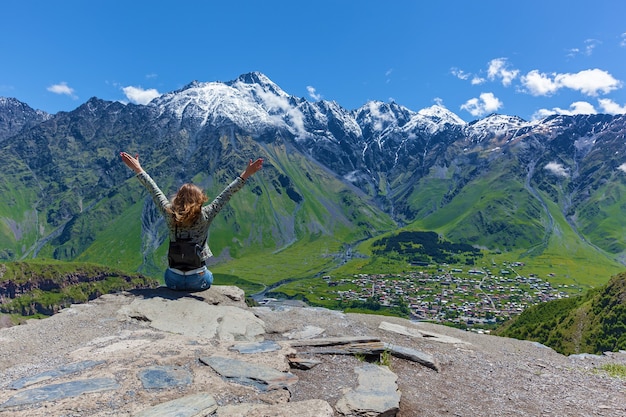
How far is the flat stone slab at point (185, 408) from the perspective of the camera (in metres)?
6.73

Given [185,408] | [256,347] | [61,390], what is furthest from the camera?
[256,347]

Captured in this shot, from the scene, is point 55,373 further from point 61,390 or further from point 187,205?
point 187,205

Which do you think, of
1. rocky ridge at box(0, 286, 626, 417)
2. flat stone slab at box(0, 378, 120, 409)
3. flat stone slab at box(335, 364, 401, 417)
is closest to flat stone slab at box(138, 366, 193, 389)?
rocky ridge at box(0, 286, 626, 417)

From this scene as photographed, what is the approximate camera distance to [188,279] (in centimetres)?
1403

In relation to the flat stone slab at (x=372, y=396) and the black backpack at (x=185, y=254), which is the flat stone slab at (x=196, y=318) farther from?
the flat stone slab at (x=372, y=396)

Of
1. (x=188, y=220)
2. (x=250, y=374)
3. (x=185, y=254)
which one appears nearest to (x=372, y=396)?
(x=250, y=374)

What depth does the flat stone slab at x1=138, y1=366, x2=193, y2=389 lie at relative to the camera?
786 centimetres

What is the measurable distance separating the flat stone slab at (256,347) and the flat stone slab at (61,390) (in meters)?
3.28

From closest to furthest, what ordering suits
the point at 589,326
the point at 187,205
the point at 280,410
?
the point at 280,410 < the point at 187,205 < the point at 589,326

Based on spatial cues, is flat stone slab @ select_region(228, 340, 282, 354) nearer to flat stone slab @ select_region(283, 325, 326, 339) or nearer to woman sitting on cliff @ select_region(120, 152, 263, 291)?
flat stone slab @ select_region(283, 325, 326, 339)

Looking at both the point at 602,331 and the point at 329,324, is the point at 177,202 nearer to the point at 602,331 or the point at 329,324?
the point at 329,324

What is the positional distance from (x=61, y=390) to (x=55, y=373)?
1.23 metres

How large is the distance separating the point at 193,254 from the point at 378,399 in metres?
7.52

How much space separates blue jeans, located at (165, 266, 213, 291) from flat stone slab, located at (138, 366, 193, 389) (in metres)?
5.49
